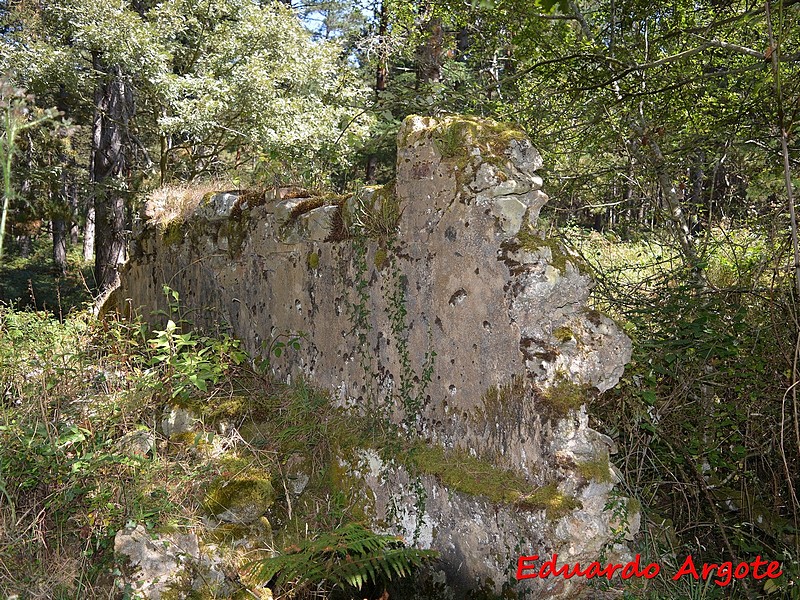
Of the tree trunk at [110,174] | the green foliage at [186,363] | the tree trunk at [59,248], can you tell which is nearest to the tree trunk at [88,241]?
the tree trunk at [59,248]

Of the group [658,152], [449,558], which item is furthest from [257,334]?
[658,152]

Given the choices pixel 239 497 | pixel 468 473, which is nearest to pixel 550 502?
pixel 468 473

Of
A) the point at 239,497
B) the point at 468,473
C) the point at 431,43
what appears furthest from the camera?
the point at 431,43

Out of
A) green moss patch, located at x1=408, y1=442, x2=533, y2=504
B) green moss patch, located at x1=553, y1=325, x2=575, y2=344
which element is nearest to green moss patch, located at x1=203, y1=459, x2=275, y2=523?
green moss patch, located at x1=408, y1=442, x2=533, y2=504

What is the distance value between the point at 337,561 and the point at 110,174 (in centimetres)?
1074

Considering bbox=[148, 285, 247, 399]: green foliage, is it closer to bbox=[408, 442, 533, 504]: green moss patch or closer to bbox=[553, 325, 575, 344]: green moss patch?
bbox=[408, 442, 533, 504]: green moss patch

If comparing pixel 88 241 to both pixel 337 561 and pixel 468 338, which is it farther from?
pixel 337 561

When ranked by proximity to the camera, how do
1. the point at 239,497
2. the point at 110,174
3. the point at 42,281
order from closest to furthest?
the point at 239,497
the point at 110,174
the point at 42,281

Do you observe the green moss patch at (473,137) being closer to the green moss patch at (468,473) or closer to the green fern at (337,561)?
the green moss patch at (468,473)

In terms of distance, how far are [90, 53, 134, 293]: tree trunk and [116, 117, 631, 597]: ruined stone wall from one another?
27.4 ft

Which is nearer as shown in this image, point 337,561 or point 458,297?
point 337,561

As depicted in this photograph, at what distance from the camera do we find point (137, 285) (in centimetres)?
720

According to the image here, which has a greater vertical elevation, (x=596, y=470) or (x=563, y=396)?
(x=563, y=396)

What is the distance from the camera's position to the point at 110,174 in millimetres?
12148
